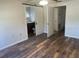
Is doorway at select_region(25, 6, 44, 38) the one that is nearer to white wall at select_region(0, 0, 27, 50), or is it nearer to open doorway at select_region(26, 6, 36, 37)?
open doorway at select_region(26, 6, 36, 37)

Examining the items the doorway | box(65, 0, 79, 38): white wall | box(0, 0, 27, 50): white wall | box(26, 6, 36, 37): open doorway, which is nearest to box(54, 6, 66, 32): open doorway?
the doorway

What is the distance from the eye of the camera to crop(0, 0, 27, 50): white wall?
3.71 m

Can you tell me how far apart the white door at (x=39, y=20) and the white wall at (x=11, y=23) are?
142 cm

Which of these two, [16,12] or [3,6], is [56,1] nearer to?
[16,12]

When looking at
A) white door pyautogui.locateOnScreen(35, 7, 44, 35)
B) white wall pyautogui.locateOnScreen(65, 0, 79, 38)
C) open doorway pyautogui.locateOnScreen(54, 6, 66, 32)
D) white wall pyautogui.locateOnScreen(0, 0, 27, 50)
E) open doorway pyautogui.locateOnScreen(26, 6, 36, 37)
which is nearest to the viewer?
white wall pyautogui.locateOnScreen(0, 0, 27, 50)

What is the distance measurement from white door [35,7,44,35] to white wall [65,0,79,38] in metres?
1.92

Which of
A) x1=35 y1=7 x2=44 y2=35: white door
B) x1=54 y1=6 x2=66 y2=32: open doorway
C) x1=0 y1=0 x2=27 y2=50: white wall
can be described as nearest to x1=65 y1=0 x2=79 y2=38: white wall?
x1=54 y1=6 x2=66 y2=32: open doorway

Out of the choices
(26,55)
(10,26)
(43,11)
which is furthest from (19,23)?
(43,11)

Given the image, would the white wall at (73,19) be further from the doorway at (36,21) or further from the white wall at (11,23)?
the white wall at (11,23)

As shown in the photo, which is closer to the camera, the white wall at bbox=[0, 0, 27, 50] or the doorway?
the white wall at bbox=[0, 0, 27, 50]

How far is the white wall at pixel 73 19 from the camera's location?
16.4ft

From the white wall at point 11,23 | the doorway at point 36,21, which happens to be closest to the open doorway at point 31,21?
the doorway at point 36,21

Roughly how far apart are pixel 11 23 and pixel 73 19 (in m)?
3.68

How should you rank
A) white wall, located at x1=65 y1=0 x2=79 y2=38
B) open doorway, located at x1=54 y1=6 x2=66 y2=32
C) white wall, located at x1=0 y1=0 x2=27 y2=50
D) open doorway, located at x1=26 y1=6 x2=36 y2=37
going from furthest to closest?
1. open doorway, located at x1=54 y1=6 x2=66 y2=32
2. open doorway, located at x1=26 y1=6 x2=36 y2=37
3. white wall, located at x1=65 y1=0 x2=79 y2=38
4. white wall, located at x1=0 y1=0 x2=27 y2=50
